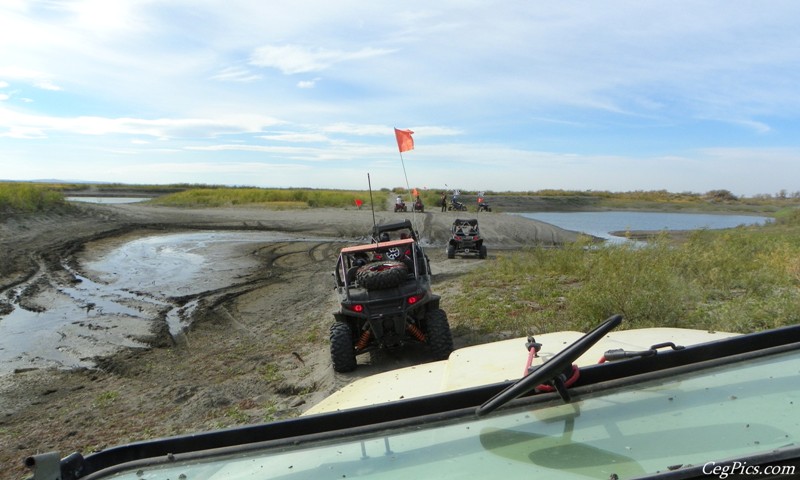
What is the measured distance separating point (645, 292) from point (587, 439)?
308 inches

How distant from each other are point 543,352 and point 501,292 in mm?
10130

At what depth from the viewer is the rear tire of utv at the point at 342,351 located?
8.13 m

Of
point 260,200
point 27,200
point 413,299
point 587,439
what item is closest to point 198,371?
point 413,299

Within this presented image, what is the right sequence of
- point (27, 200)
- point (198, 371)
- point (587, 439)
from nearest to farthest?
point (587, 439)
point (198, 371)
point (27, 200)

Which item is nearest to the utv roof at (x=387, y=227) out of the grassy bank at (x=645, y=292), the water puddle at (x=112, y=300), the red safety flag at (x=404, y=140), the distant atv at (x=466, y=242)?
the red safety flag at (x=404, y=140)

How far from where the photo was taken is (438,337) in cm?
820

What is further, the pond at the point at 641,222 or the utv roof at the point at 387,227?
the pond at the point at 641,222

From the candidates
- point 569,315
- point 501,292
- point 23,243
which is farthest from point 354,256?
point 23,243

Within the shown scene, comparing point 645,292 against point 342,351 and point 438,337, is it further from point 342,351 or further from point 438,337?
point 342,351

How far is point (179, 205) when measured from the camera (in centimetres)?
5203

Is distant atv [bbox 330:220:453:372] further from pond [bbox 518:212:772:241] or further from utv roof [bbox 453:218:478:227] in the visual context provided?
pond [bbox 518:212:772:241]

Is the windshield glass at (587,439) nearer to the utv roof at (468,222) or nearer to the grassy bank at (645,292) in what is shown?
the grassy bank at (645,292)

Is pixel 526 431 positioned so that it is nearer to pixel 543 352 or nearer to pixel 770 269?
pixel 543 352

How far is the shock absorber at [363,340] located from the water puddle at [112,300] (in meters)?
4.56
